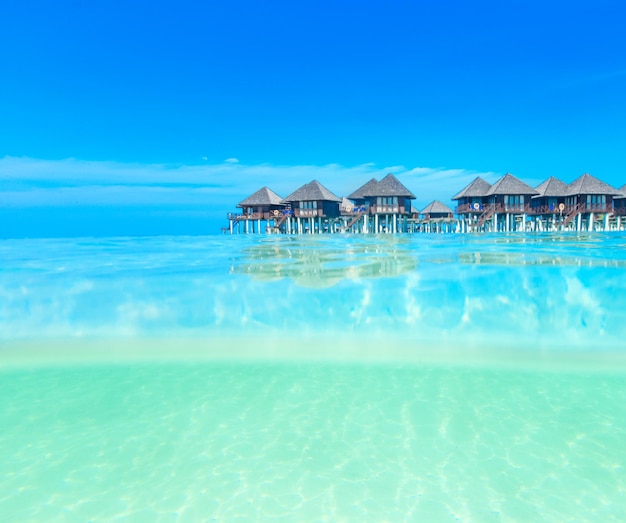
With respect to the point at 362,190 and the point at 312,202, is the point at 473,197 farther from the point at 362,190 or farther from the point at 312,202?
the point at 312,202

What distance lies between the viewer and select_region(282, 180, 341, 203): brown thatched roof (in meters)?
42.4

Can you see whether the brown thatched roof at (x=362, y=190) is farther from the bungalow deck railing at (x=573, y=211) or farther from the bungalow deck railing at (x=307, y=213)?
the bungalow deck railing at (x=573, y=211)

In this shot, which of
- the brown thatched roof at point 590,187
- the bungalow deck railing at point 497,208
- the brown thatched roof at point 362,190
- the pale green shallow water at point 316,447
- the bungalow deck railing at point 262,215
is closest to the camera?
the pale green shallow water at point 316,447

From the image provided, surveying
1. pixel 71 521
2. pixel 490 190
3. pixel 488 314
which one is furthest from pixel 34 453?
pixel 490 190

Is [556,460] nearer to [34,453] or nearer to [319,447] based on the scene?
[319,447]

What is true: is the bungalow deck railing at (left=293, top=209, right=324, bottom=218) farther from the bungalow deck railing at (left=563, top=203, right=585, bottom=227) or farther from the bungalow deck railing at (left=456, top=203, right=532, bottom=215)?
the bungalow deck railing at (left=563, top=203, right=585, bottom=227)

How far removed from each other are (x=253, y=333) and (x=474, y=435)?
18.5 feet

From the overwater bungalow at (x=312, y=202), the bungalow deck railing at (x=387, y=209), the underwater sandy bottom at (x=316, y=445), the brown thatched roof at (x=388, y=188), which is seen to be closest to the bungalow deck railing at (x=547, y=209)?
the brown thatched roof at (x=388, y=188)

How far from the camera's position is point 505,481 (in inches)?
141

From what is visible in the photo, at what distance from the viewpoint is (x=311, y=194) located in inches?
1681

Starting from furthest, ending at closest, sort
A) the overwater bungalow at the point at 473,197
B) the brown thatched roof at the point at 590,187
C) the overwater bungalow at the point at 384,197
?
the overwater bungalow at the point at 473,197 < the brown thatched roof at the point at 590,187 < the overwater bungalow at the point at 384,197

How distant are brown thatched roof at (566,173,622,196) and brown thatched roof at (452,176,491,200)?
7862 millimetres

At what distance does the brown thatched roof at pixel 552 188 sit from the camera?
4269 cm

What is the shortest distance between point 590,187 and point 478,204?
1028cm
